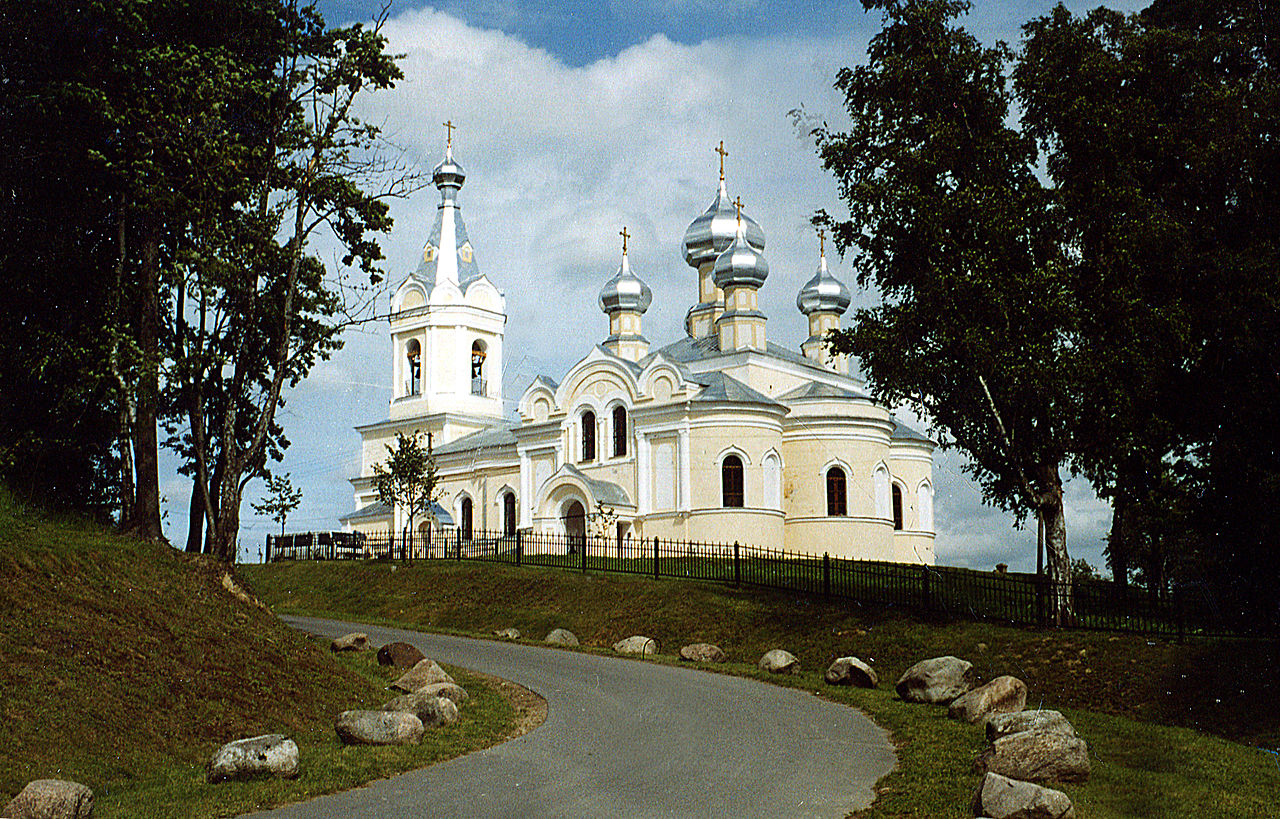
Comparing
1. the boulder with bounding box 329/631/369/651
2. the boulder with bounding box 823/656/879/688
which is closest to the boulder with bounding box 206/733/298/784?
the boulder with bounding box 329/631/369/651

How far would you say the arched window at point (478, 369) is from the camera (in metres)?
48.9

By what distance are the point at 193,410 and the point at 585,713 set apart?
863cm

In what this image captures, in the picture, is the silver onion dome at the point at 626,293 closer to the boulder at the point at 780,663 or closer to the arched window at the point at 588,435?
the arched window at the point at 588,435

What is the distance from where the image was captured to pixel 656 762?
10828 mm

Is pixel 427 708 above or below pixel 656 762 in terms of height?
above

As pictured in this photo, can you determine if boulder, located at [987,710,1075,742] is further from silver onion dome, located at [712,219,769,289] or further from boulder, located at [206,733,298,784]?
silver onion dome, located at [712,219,769,289]

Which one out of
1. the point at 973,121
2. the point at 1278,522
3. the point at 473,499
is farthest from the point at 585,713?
the point at 473,499

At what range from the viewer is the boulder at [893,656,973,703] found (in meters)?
14.2

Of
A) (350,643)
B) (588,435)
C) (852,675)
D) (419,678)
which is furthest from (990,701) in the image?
(588,435)

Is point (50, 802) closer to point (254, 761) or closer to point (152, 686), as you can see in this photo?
point (254, 761)

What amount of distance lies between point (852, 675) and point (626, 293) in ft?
99.2

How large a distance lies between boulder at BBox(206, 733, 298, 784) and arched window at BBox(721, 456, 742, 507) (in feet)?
90.6

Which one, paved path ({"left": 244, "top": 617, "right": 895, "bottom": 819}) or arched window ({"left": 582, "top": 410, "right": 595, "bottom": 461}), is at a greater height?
arched window ({"left": 582, "top": 410, "right": 595, "bottom": 461})

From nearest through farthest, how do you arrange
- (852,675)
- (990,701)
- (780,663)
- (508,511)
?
(990,701) → (852,675) → (780,663) → (508,511)
